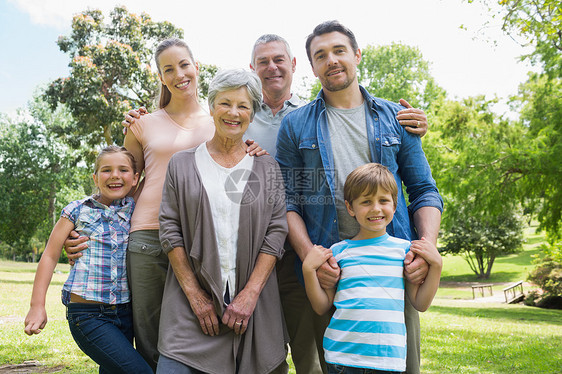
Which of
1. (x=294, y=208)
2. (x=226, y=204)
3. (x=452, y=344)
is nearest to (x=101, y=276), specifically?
(x=226, y=204)

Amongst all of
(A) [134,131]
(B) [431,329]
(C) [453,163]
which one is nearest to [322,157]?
(A) [134,131]

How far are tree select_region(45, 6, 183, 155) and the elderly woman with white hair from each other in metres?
15.5

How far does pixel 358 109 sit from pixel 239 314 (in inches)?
61.6

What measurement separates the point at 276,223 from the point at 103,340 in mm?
1319

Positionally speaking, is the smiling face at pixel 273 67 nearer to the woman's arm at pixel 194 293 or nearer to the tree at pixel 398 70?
the woman's arm at pixel 194 293

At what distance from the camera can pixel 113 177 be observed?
3.05m

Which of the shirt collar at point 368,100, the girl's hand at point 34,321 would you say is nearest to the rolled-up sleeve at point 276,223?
the shirt collar at point 368,100

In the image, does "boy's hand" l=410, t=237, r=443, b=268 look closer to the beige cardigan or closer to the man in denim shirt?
the man in denim shirt

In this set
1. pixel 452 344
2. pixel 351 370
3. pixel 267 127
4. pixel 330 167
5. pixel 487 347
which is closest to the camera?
pixel 351 370

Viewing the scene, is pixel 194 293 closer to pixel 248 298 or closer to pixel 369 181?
pixel 248 298

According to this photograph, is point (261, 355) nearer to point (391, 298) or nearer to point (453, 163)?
point (391, 298)

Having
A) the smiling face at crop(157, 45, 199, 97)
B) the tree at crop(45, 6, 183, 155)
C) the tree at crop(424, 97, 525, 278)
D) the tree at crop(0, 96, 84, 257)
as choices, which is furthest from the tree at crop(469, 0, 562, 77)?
the tree at crop(0, 96, 84, 257)

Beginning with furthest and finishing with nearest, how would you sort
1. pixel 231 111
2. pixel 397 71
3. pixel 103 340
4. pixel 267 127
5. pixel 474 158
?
pixel 397 71
pixel 474 158
pixel 267 127
pixel 103 340
pixel 231 111

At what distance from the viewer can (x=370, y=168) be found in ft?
8.57
